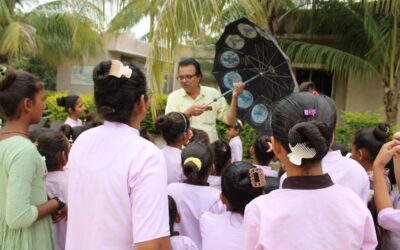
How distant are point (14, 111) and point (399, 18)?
301 inches

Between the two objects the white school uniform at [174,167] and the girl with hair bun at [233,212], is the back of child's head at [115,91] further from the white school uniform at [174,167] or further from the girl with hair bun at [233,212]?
the white school uniform at [174,167]

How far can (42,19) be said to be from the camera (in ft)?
44.3

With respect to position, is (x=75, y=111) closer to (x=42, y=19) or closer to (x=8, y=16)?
(x=8, y=16)

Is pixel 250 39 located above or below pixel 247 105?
above

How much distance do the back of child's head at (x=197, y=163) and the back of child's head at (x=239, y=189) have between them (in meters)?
0.39

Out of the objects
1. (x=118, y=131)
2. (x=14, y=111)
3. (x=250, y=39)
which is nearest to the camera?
(x=118, y=131)

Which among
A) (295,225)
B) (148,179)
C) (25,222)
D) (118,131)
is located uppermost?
(118,131)

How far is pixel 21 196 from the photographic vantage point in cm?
189

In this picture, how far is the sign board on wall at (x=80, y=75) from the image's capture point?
58.1 ft

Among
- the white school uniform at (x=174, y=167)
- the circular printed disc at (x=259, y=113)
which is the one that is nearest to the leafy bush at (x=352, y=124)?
the circular printed disc at (x=259, y=113)

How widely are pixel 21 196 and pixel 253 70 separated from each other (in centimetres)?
249

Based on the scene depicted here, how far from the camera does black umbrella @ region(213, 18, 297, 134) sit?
359 cm

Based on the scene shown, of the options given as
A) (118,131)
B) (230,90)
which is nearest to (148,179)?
(118,131)

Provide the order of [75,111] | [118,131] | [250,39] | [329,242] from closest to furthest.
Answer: [329,242]
[118,131]
[250,39]
[75,111]
